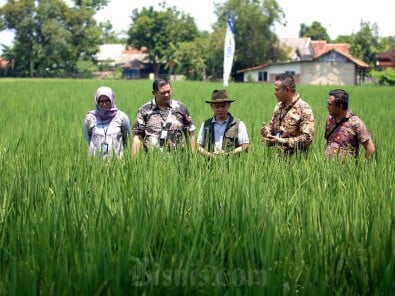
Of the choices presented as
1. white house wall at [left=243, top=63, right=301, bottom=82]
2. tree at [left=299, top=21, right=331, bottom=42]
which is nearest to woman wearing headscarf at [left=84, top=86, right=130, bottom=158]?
white house wall at [left=243, top=63, right=301, bottom=82]

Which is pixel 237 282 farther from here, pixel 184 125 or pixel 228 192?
pixel 184 125

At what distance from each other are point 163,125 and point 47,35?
4901 cm

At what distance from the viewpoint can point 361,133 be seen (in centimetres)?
442

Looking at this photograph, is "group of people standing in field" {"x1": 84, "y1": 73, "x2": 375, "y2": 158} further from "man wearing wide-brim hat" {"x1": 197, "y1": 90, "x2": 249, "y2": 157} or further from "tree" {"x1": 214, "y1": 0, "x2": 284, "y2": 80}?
"tree" {"x1": 214, "y1": 0, "x2": 284, "y2": 80}

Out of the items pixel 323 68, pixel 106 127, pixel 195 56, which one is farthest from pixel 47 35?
pixel 106 127

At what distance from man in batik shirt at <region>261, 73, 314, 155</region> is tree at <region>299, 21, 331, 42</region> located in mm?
84185

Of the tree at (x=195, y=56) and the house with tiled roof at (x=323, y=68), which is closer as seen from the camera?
the house with tiled roof at (x=323, y=68)

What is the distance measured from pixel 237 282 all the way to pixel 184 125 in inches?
105

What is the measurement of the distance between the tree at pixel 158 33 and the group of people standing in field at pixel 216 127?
168ft

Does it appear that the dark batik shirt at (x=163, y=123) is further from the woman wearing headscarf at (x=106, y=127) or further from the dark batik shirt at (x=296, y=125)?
the dark batik shirt at (x=296, y=125)

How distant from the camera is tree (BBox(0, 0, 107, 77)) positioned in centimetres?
5072

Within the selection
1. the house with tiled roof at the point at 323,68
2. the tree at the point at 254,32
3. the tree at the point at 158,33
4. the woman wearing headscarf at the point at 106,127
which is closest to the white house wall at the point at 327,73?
the house with tiled roof at the point at 323,68

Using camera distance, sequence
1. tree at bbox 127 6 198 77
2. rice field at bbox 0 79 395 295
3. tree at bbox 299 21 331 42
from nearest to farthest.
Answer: rice field at bbox 0 79 395 295, tree at bbox 127 6 198 77, tree at bbox 299 21 331 42

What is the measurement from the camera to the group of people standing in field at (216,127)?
4.38 metres
